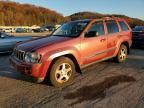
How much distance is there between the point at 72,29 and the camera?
7.71m

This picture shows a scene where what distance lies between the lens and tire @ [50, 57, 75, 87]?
6340 millimetres

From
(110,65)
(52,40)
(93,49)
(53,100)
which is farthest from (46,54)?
(110,65)

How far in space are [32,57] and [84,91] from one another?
151 cm

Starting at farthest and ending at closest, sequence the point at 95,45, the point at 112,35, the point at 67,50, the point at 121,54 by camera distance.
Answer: the point at 121,54 → the point at 112,35 → the point at 95,45 → the point at 67,50

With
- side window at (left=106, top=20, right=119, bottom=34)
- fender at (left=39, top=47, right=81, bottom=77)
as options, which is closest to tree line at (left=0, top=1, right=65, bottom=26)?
side window at (left=106, top=20, right=119, bottom=34)

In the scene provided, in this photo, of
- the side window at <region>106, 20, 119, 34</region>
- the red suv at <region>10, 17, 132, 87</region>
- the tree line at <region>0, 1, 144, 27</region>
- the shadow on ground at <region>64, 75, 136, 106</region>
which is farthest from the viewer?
the tree line at <region>0, 1, 144, 27</region>

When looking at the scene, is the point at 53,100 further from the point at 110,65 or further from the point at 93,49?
the point at 110,65

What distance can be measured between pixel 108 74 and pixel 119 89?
1.61 m

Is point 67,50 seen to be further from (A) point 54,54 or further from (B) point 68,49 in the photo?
(A) point 54,54

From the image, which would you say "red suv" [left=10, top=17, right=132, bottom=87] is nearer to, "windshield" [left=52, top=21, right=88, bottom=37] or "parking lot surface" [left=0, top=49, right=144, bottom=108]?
"windshield" [left=52, top=21, right=88, bottom=37]

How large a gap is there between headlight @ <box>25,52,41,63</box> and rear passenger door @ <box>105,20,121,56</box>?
2927 mm

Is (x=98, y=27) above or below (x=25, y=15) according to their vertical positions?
below

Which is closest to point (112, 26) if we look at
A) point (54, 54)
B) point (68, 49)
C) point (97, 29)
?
point (97, 29)

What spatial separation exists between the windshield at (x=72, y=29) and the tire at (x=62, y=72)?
1006 mm
